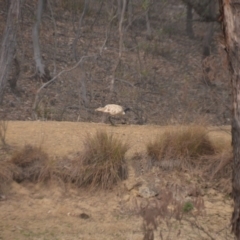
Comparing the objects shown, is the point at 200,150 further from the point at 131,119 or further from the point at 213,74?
the point at 131,119

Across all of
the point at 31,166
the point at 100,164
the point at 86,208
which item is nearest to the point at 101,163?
the point at 100,164

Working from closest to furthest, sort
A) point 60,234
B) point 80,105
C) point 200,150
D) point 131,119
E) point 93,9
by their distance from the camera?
1. point 60,234
2. point 200,150
3. point 131,119
4. point 80,105
5. point 93,9

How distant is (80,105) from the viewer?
16.9 m

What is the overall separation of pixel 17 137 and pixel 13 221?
1.97 m

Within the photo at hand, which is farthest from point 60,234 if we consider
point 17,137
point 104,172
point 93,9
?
point 93,9

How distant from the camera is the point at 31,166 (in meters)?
8.85

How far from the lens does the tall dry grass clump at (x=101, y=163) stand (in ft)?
29.0

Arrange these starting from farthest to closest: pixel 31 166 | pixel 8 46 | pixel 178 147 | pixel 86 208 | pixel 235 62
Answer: pixel 8 46
pixel 178 147
pixel 31 166
pixel 86 208
pixel 235 62

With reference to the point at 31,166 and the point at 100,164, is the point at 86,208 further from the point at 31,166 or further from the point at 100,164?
the point at 31,166

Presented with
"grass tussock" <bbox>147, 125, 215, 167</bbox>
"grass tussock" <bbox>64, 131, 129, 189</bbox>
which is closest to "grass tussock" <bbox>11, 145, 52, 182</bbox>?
"grass tussock" <bbox>64, 131, 129, 189</bbox>

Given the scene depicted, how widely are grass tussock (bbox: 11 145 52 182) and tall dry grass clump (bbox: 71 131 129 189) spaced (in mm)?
350

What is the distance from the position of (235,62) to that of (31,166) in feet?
14.0

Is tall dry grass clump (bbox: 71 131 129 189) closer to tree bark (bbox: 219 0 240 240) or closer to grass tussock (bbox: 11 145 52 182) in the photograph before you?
grass tussock (bbox: 11 145 52 182)

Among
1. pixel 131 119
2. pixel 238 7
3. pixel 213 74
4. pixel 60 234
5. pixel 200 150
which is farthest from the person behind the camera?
pixel 131 119
